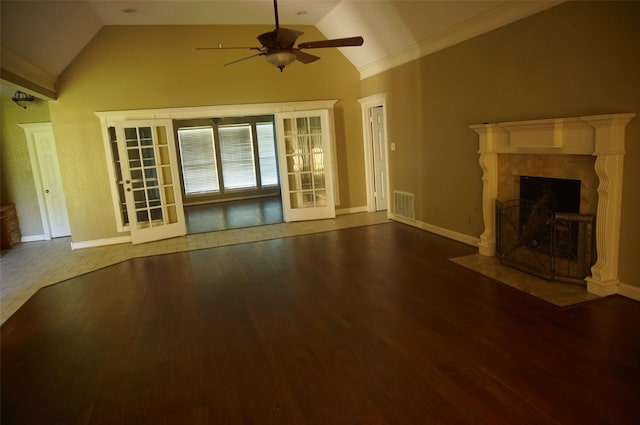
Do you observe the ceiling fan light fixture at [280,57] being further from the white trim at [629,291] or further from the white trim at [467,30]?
the white trim at [629,291]

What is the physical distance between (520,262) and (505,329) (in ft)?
4.78

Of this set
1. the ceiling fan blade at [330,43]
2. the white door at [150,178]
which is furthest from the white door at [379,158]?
the ceiling fan blade at [330,43]

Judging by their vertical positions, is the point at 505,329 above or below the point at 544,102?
below

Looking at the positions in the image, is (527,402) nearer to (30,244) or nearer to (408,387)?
(408,387)

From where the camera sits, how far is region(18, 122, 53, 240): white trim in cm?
762

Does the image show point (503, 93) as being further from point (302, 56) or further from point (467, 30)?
point (302, 56)

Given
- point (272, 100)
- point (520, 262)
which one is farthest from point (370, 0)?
point (520, 262)

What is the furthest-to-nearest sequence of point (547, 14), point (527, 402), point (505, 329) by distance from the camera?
point (547, 14), point (505, 329), point (527, 402)

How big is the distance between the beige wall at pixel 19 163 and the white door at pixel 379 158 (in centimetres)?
621

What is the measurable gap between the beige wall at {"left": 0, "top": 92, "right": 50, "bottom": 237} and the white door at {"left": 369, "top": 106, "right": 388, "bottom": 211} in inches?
244

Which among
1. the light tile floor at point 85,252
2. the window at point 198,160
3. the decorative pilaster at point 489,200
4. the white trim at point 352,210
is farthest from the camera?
the window at point 198,160

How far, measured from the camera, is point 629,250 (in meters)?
3.43

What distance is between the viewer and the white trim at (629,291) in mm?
3420

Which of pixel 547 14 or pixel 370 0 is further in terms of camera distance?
pixel 370 0
